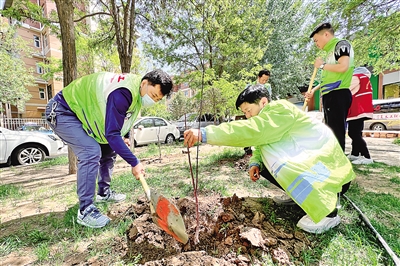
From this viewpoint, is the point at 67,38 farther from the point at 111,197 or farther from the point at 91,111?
the point at 111,197

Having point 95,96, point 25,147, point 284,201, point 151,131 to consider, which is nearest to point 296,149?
point 284,201

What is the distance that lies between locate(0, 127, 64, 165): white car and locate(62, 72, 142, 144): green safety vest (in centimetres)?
502

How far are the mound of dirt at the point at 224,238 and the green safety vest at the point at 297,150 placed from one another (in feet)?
0.98

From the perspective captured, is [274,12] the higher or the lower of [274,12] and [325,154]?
the higher

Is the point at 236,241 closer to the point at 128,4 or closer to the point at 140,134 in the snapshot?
the point at 128,4

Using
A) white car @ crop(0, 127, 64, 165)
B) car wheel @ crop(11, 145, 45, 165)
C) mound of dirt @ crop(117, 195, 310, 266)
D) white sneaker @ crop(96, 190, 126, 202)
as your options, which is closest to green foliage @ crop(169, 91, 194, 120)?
white sneaker @ crop(96, 190, 126, 202)

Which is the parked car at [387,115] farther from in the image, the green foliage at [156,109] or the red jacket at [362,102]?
the green foliage at [156,109]

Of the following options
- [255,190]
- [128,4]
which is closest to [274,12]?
[128,4]

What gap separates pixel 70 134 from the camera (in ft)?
5.95

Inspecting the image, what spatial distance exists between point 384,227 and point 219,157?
2.96 m

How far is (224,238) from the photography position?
148 centimetres

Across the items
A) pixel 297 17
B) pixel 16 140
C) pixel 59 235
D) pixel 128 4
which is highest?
pixel 297 17

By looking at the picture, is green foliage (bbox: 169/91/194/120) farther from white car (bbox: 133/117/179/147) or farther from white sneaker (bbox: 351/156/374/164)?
white sneaker (bbox: 351/156/374/164)

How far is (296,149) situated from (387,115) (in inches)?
512
